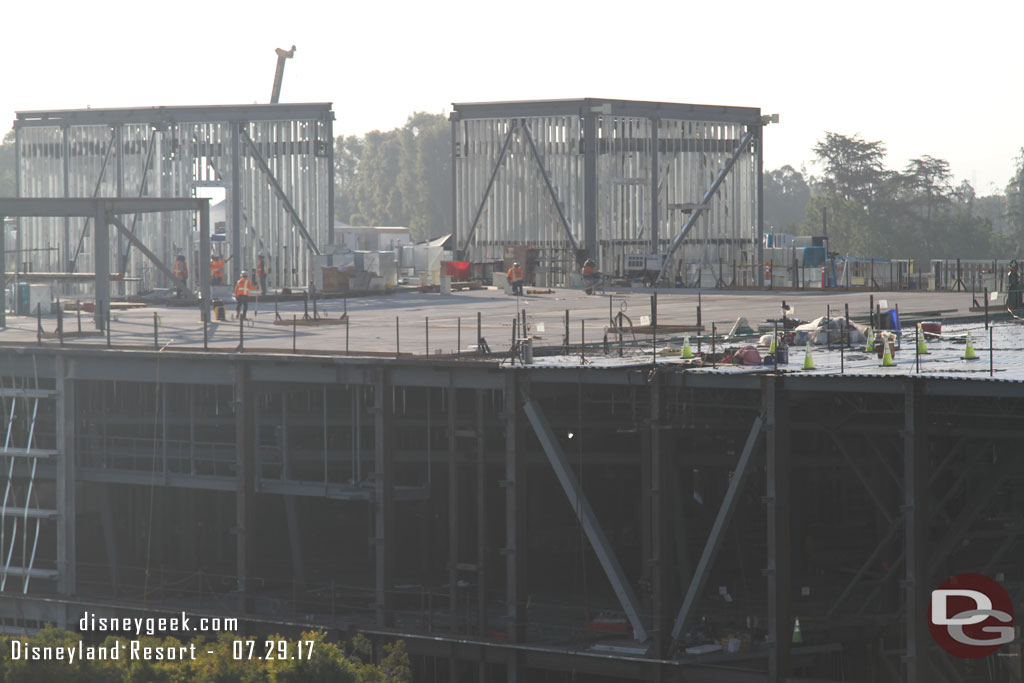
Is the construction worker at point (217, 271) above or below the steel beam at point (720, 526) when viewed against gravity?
above

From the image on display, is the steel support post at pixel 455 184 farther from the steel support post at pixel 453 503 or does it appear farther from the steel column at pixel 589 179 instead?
the steel support post at pixel 453 503

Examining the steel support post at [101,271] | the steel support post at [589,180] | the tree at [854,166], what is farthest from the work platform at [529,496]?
the tree at [854,166]

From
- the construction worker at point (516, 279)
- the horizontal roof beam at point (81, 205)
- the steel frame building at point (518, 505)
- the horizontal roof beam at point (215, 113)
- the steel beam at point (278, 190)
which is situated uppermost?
the horizontal roof beam at point (215, 113)

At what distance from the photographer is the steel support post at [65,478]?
4316 cm

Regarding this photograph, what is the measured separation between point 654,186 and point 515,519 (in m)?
43.3

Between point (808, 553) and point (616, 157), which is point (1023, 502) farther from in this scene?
point (616, 157)

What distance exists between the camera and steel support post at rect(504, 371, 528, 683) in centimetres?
3550

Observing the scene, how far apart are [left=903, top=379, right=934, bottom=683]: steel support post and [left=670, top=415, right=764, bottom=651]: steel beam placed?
3219mm

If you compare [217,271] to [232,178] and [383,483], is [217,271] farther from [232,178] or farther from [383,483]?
[383,483]

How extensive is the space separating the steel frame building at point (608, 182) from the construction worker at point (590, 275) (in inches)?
94.5

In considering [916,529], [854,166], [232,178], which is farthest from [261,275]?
[854,166]

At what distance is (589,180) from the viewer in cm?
7462

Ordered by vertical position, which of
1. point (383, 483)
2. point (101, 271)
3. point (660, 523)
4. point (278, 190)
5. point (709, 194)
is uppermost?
point (709, 194)

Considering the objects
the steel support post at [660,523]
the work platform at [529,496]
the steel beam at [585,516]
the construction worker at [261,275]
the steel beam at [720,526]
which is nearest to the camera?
the steel beam at [720,526]
